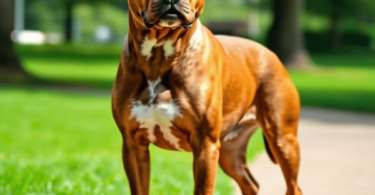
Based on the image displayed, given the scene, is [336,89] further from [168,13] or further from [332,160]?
[168,13]

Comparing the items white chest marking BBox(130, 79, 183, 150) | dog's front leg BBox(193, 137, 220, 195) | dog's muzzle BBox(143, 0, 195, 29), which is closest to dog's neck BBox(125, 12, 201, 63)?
white chest marking BBox(130, 79, 183, 150)

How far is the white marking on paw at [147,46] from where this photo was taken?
3785mm

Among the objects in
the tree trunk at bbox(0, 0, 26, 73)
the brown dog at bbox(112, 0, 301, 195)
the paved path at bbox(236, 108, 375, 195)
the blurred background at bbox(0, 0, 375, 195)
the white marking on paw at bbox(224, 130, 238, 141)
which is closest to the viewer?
the brown dog at bbox(112, 0, 301, 195)

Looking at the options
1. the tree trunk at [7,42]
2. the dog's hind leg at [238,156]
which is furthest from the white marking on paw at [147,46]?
the tree trunk at [7,42]

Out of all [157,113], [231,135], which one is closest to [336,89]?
[231,135]

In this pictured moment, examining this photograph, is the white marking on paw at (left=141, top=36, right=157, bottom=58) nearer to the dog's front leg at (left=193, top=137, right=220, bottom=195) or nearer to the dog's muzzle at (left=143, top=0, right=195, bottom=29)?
the dog's muzzle at (left=143, top=0, right=195, bottom=29)

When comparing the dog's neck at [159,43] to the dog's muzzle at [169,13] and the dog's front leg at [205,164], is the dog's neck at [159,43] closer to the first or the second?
the dog's muzzle at [169,13]

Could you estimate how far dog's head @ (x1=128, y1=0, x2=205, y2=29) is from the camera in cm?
343

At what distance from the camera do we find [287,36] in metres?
26.4

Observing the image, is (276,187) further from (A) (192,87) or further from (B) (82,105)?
(B) (82,105)

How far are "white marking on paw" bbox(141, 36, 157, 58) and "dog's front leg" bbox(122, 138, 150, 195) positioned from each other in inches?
25.0

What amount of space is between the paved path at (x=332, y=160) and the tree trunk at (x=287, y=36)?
13.9m

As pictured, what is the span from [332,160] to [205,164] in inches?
201

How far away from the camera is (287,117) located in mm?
4676
